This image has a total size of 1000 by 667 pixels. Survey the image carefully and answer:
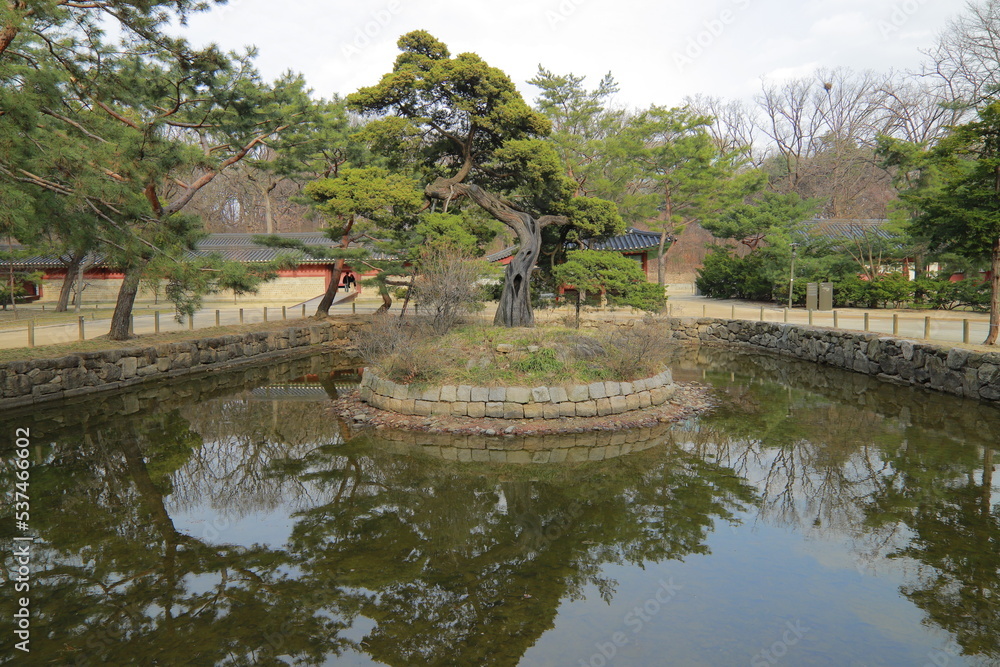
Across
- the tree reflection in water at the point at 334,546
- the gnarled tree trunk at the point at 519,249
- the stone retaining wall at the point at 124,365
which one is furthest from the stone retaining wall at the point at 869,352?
the stone retaining wall at the point at 124,365

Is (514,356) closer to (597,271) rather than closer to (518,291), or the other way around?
(518,291)

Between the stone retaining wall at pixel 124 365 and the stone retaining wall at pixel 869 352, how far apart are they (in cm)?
1379

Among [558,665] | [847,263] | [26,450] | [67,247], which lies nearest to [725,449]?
[558,665]

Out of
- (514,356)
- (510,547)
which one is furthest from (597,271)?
(510,547)

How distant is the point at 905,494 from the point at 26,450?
11.9 metres

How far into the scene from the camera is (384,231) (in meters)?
23.3

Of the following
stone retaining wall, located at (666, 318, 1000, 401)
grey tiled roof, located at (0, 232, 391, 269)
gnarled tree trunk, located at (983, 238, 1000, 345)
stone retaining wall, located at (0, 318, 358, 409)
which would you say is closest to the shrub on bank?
stone retaining wall, located at (0, 318, 358, 409)

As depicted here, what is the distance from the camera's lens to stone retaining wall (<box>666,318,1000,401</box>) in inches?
459

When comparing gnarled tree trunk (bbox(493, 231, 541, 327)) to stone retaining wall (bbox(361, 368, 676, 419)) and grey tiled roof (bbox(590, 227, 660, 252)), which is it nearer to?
stone retaining wall (bbox(361, 368, 676, 419))

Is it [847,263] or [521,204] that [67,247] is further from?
[847,263]

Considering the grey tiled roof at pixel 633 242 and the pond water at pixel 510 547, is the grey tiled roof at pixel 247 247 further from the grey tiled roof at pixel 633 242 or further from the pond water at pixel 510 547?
the pond water at pixel 510 547

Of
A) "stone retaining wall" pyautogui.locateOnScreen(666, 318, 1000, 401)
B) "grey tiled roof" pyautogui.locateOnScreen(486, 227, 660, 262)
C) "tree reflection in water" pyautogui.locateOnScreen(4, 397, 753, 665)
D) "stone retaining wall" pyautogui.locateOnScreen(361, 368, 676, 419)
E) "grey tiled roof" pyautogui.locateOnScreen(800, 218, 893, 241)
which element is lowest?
"tree reflection in water" pyautogui.locateOnScreen(4, 397, 753, 665)

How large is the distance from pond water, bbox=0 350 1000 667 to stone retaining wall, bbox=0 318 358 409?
173cm

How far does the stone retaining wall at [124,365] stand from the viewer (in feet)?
37.9
